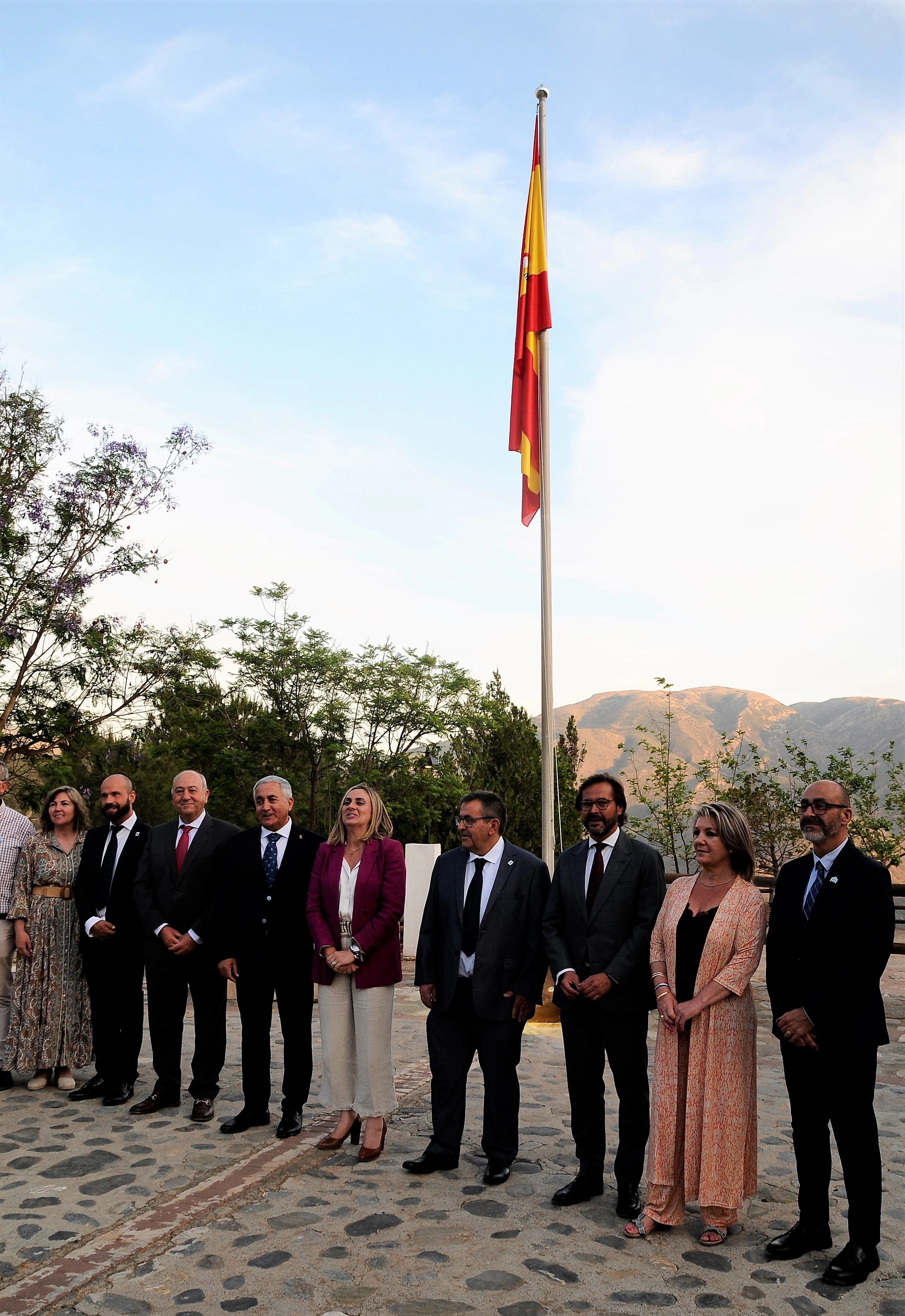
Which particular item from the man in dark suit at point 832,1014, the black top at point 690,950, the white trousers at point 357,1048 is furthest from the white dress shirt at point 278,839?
the man in dark suit at point 832,1014

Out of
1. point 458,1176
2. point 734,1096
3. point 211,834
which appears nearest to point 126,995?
point 211,834

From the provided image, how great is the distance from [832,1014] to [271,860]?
3105mm

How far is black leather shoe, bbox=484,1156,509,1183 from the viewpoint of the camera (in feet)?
16.0

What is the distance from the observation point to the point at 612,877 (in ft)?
15.8

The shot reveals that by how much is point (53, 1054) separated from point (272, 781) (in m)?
2.36

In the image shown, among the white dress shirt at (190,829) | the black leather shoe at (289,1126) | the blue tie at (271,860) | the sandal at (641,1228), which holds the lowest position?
the black leather shoe at (289,1126)

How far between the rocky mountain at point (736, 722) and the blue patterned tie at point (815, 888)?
116m

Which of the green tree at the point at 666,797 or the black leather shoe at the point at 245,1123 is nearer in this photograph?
the black leather shoe at the point at 245,1123

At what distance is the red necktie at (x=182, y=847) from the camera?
20.5ft

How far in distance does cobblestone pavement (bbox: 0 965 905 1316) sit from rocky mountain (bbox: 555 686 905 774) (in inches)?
4524

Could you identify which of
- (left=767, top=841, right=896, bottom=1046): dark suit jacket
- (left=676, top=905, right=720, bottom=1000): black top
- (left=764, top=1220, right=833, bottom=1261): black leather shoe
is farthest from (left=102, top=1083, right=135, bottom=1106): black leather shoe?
(left=767, top=841, right=896, bottom=1046): dark suit jacket

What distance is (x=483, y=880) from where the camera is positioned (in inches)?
205

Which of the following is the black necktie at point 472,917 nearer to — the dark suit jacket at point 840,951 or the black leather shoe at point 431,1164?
the black leather shoe at point 431,1164

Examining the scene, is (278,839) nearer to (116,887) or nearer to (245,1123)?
(116,887)
